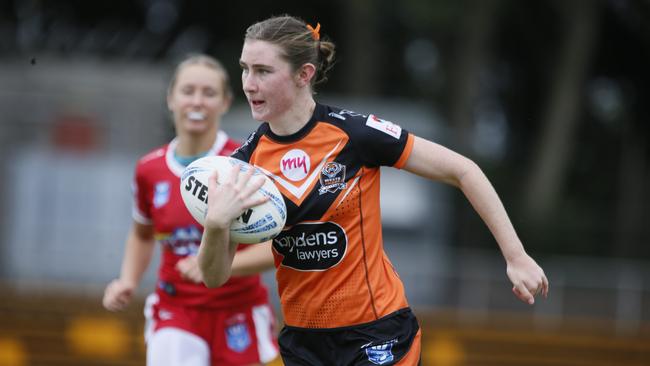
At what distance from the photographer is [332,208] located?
131 inches

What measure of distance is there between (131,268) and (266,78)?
1.77 m

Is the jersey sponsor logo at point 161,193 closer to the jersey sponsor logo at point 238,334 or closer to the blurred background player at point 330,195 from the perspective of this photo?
the jersey sponsor logo at point 238,334

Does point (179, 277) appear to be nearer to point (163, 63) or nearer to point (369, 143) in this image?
point (369, 143)

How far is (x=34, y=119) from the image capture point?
14047 millimetres

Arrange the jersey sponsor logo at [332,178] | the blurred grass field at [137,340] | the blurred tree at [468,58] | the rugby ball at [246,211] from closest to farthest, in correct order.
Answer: the rugby ball at [246,211] → the jersey sponsor logo at [332,178] → the blurred grass field at [137,340] → the blurred tree at [468,58]

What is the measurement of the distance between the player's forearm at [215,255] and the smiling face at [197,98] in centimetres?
126

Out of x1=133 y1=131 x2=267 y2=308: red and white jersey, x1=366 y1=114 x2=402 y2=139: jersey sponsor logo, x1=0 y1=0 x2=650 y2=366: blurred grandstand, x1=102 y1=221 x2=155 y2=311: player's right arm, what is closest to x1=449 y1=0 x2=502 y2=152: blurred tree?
x1=0 y1=0 x2=650 y2=366: blurred grandstand

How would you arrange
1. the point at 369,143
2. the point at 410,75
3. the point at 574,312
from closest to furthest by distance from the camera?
1. the point at 369,143
2. the point at 574,312
3. the point at 410,75

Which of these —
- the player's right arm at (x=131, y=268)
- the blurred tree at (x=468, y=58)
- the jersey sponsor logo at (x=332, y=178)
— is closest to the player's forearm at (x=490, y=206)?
the jersey sponsor logo at (x=332, y=178)

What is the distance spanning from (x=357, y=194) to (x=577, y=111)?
19789 mm

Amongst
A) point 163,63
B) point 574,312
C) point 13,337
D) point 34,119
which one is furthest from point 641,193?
point 13,337

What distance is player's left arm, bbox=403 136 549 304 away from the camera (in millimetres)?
3160

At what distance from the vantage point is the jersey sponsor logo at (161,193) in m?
4.40

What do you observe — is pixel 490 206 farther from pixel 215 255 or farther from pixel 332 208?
pixel 215 255
